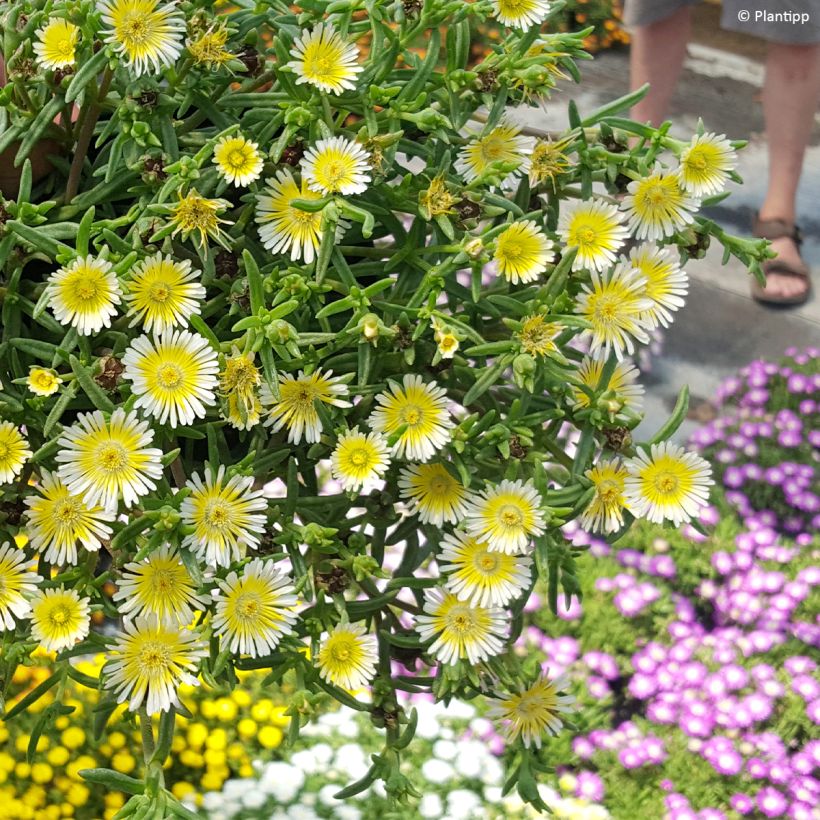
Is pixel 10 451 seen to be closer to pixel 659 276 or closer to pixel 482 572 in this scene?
pixel 482 572

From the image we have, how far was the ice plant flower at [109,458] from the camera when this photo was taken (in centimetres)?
93

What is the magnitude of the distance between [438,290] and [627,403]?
0.21 m

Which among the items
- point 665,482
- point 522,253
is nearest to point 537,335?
point 522,253

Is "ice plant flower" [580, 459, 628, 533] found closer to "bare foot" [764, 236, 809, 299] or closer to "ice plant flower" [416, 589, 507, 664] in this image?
"ice plant flower" [416, 589, 507, 664]

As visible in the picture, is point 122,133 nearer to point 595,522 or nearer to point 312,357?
point 312,357

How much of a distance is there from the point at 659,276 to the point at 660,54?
2.35 metres

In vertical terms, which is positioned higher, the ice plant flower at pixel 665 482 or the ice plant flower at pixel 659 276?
the ice plant flower at pixel 659 276

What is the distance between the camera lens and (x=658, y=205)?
1057 mm

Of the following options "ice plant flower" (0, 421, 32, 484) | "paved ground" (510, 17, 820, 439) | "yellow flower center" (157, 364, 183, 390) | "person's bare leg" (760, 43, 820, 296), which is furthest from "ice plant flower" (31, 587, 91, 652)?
"person's bare leg" (760, 43, 820, 296)

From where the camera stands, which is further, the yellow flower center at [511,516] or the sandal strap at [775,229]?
the sandal strap at [775,229]

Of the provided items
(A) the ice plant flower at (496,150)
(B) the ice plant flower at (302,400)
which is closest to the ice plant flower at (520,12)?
(A) the ice plant flower at (496,150)

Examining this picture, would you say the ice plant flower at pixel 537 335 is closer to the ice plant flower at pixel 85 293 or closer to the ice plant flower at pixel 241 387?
the ice plant flower at pixel 241 387

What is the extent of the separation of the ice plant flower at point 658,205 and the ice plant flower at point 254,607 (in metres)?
0.45

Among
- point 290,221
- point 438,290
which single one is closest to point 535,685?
point 438,290
